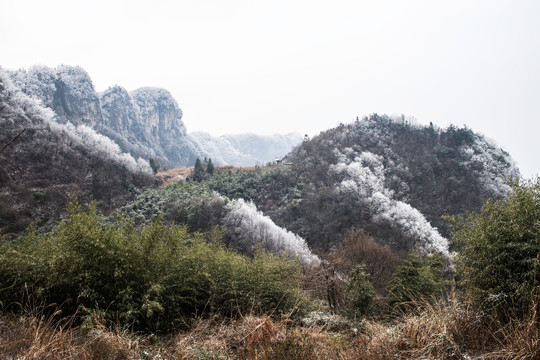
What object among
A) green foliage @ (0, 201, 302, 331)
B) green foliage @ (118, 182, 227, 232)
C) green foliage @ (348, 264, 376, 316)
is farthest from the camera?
green foliage @ (118, 182, 227, 232)

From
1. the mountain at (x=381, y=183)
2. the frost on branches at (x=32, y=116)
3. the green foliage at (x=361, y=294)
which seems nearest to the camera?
the green foliage at (x=361, y=294)

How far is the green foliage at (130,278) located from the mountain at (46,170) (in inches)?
1127

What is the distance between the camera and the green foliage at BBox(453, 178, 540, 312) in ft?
9.96

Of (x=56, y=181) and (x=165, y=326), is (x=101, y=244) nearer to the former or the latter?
(x=165, y=326)

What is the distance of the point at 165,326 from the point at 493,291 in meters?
4.87

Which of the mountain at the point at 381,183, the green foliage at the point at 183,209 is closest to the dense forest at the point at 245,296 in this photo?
the green foliage at the point at 183,209

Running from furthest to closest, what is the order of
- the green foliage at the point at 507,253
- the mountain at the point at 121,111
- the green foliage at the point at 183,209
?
the mountain at the point at 121,111 < the green foliage at the point at 183,209 < the green foliage at the point at 507,253

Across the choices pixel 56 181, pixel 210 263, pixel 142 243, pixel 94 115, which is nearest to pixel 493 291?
pixel 210 263

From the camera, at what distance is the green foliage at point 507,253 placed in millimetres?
3035

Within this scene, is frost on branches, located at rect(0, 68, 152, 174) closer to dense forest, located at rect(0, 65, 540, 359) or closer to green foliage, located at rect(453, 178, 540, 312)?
dense forest, located at rect(0, 65, 540, 359)

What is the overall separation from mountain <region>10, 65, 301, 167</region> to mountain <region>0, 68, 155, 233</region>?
3721 cm

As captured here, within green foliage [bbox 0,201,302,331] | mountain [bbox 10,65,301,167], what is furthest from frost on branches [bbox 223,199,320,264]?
mountain [bbox 10,65,301,167]

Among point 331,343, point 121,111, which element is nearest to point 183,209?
point 331,343

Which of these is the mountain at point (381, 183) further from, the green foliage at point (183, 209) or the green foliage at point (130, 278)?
the green foliage at point (130, 278)
